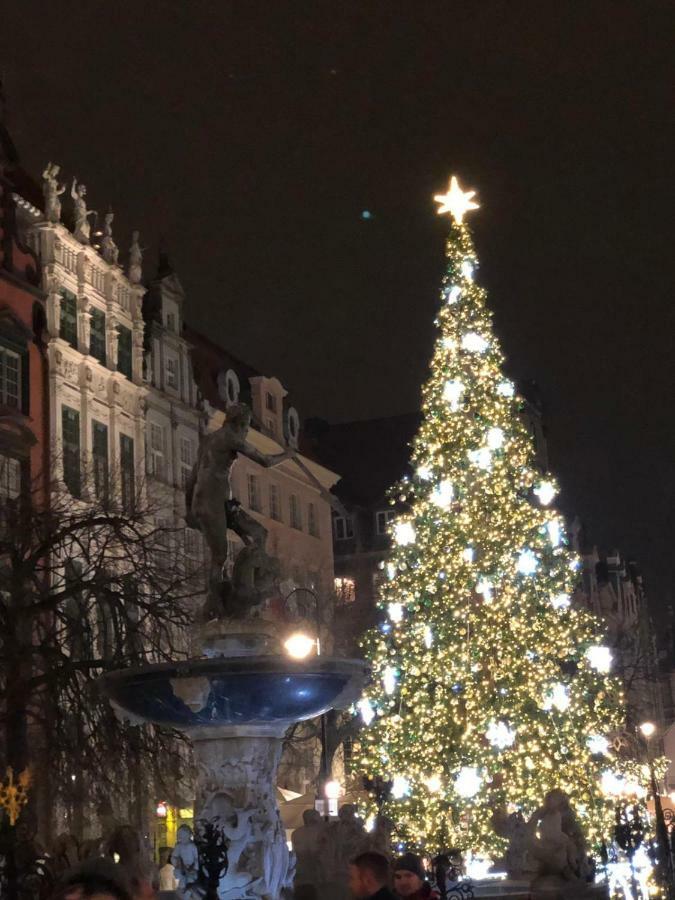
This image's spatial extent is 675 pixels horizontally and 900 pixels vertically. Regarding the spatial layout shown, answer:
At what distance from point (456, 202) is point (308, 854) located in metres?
17.3

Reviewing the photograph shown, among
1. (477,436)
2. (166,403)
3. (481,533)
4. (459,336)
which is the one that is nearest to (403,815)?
(481,533)

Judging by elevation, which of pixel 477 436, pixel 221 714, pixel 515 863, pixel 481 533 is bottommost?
pixel 515 863

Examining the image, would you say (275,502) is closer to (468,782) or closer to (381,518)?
(381,518)

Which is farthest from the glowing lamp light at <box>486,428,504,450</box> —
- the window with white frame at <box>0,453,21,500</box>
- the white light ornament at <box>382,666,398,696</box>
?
the window with white frame at <box>0,453,21,500</box>

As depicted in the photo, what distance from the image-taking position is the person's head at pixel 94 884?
3777 millimetres

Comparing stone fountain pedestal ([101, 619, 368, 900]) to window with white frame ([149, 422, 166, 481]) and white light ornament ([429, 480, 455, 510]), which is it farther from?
window with white frame ([149, 422, 166, 481])

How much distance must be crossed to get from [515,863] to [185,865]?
13162 mm

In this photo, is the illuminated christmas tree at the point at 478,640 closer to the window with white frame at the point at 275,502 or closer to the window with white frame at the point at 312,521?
the window with white frame at the point at 275,502

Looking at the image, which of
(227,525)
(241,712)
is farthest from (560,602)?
(241,712)

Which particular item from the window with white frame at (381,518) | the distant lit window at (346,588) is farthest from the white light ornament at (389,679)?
the window with white frame at (381,518)

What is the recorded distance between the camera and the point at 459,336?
1147 inches

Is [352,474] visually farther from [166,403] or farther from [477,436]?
[477,436]

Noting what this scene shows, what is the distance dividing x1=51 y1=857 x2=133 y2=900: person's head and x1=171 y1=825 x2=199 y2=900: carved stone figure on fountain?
27.6ft

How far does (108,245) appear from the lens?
3850 centimetres
